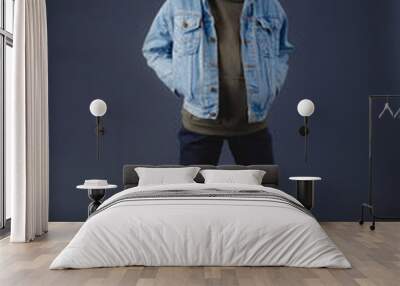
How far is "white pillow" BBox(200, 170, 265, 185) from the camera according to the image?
6855 mm

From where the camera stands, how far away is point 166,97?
7.64 meters

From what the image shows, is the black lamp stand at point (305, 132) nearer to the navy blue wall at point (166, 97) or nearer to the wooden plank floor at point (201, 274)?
the navy blue wall at point (166, 97)

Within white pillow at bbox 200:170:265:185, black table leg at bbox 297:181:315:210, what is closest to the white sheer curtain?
white pillow at bbox 200:170:265:185

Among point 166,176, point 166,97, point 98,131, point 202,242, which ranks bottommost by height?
point 202,242

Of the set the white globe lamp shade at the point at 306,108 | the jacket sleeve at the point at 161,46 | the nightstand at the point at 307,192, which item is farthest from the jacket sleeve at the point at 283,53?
the jacket sleeve at the point at 161,46

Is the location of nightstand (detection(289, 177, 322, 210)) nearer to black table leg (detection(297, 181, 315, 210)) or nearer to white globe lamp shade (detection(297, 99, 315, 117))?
black table leg (detection(297, 181, 315, 210))

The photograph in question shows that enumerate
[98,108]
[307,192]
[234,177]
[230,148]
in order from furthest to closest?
1. [230,148]
2. [98,108]
3. [307,192]
4. [234,177]

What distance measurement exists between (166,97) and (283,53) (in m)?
1.60

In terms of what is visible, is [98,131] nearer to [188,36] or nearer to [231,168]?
[188,36]

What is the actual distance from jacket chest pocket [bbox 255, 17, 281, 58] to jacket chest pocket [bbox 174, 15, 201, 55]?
2.48 ft

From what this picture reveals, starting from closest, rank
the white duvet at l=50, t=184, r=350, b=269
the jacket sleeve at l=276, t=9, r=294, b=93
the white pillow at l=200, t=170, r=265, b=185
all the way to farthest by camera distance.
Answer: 1. the white duvet at l=50, t=184, r=350, b=269
2. the white pillow at l=200, t=170, r=265, b=185
3. the jacket sleeve at l=276, t=9, r=294, b=93

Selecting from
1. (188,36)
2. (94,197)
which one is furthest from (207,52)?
(94,197)

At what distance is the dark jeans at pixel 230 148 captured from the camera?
748cm

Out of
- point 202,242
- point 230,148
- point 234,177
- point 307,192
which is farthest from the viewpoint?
point 230,148
